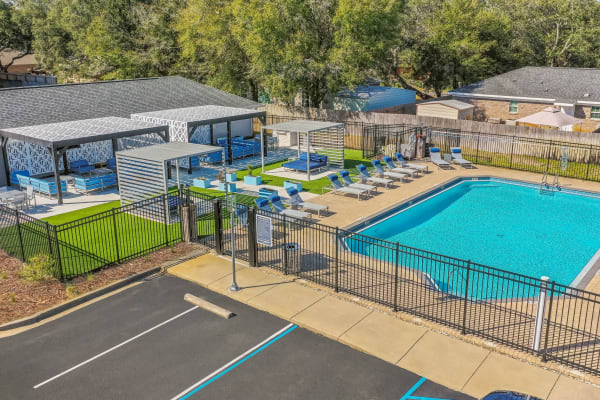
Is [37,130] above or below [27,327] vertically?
above

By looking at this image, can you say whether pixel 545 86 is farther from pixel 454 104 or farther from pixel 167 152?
pixel 167 152

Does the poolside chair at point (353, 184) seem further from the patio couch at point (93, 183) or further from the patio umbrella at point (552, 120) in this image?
the patio umbrella at point (552, 120)

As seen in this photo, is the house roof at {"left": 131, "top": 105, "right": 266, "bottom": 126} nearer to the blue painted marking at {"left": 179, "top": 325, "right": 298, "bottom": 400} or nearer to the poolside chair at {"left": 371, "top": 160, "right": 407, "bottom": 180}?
the poolside chair at {"left": 371, "top": 160, "right": 407, "bottom": 180}

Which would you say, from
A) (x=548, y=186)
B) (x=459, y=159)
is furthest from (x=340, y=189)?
(x=548, y=186)

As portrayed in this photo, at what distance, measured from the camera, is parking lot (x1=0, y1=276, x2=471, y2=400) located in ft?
33.1

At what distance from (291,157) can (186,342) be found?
68.8 ft

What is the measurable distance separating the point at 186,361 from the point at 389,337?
14.8ft

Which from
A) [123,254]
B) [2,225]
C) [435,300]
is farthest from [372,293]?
[2,225]

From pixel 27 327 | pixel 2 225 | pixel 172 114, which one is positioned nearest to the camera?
pixel 27 327

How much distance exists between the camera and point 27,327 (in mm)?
12703

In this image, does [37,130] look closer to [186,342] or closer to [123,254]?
[123,254]

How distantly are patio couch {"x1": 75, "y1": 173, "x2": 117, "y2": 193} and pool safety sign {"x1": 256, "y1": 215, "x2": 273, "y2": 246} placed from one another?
12544 millimetres

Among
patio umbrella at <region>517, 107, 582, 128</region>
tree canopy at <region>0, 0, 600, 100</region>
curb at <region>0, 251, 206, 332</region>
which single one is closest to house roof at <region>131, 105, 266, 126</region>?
tree canopy at <region>0, 0, 600, 100</region>

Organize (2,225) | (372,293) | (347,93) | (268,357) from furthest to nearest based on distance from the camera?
(347,93) → (2,225) → (372,293) → (268,357)
